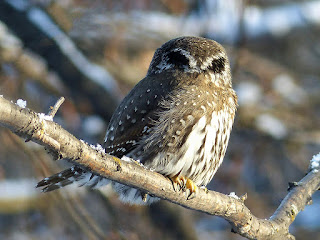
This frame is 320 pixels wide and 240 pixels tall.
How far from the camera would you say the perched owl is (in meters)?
3.48

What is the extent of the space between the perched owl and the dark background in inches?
67.8

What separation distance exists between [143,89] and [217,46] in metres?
0.72

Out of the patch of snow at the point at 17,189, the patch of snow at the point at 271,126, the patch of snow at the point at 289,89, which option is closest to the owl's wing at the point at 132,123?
the patch of snow at the point at 17,189

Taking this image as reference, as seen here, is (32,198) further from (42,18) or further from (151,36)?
(151,36)

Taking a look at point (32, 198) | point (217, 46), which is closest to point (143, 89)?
point (217, 46)

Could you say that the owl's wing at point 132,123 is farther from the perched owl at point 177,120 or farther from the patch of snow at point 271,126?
the patch of snow at point 271,126

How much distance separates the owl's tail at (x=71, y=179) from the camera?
3601 mm

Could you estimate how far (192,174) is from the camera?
12.0 ft

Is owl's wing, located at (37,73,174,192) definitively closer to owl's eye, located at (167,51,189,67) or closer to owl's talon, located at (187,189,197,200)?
owl's eye, located at (167,51,189,67)

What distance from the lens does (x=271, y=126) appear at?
24.0ft

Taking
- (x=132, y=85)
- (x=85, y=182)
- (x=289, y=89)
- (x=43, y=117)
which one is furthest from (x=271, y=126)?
(x=43, y=117)

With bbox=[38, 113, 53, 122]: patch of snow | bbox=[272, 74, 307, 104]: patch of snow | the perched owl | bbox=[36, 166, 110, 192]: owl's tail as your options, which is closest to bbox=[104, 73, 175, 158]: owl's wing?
the perched owl

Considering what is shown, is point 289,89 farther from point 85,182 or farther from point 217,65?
point 85,182

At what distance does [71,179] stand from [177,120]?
3.06 ft
